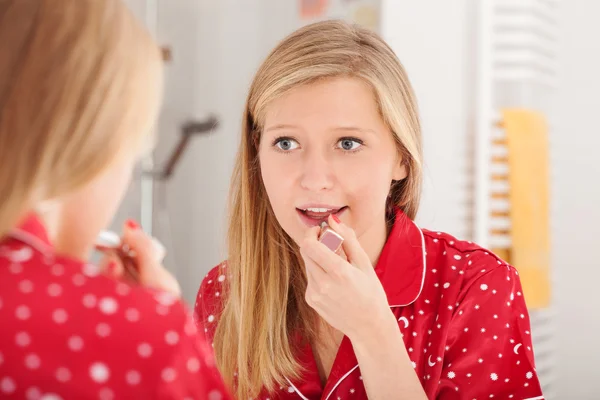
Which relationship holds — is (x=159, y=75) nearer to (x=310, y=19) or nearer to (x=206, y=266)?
(x=310, y=19)

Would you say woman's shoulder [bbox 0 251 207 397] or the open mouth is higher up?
the open mouth

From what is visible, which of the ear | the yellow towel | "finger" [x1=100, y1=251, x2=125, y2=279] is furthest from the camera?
the yellow towel

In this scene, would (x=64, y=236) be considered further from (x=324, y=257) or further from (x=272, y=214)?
(x=272, y=214)

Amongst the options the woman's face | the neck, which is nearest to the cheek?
the woman's face

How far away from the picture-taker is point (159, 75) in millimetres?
570

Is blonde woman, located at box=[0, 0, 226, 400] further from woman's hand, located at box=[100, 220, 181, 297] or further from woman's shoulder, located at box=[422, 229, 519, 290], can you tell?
woman's shoulder, located at box=[422, 229, 519, 290]

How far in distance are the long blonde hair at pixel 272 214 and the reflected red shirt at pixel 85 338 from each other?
1.85 feet

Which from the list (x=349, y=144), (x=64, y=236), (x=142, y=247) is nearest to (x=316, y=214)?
(x=349, y=144)

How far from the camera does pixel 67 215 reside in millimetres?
542

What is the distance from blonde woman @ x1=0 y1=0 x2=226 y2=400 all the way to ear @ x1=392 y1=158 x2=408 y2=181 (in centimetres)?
63

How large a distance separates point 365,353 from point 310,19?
81.4 inches

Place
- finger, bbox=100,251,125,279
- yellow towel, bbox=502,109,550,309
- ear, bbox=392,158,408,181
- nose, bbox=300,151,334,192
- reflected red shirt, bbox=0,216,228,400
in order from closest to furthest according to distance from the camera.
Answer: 1. reflected red shirt, bbox=0,216,228,400
2. finger, bbox=100,251,125,279
3. nose, bbox=300,151,334,192
4. ear, bbox=392,158,408,181
5. yellow towel, bbox=502,109,550,309

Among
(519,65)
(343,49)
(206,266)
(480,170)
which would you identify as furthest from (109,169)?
(206,266)

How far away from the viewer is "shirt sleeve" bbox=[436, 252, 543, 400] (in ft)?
3.10
